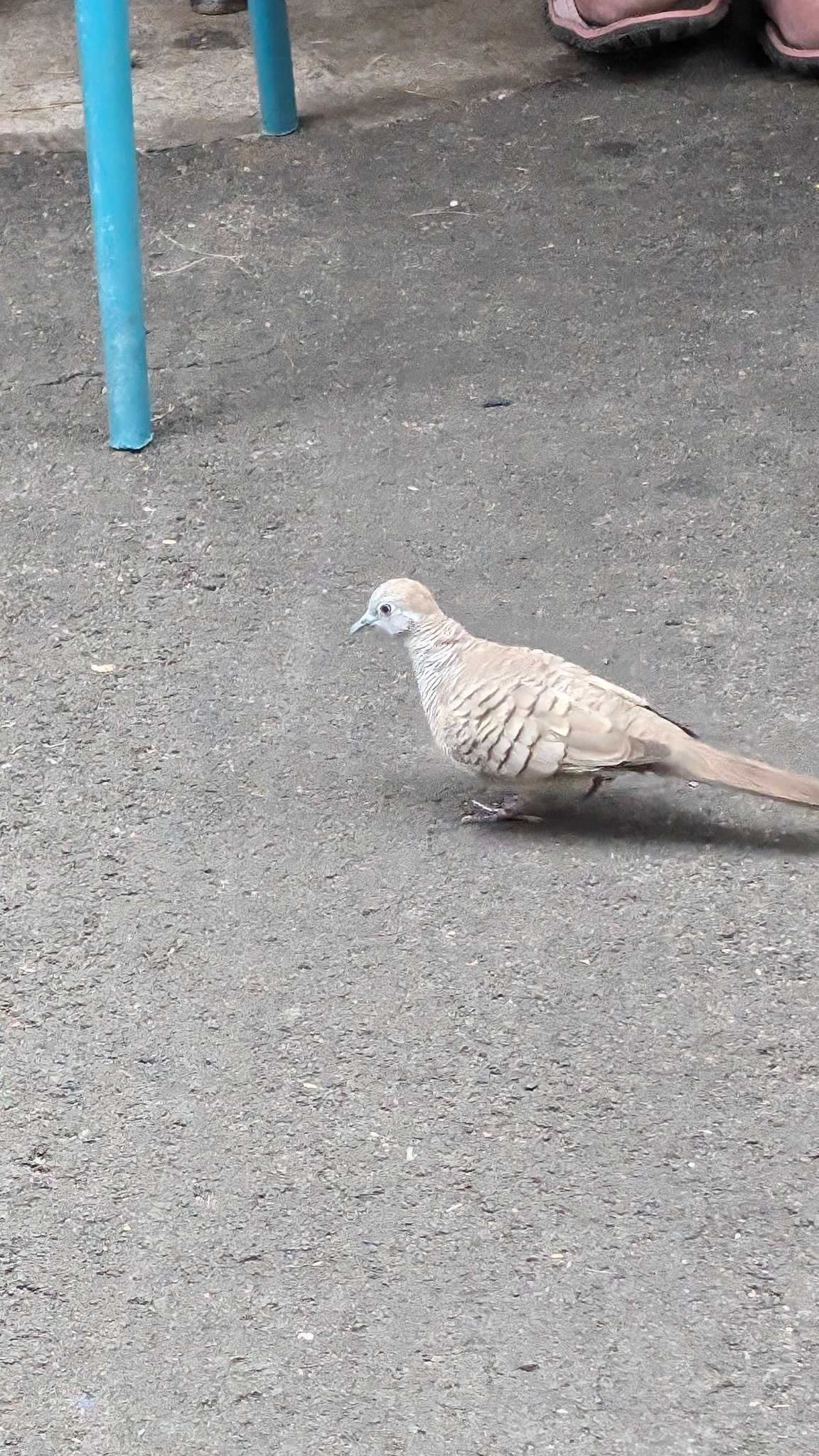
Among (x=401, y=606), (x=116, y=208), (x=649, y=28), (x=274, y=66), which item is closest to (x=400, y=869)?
(x=401, y=606)

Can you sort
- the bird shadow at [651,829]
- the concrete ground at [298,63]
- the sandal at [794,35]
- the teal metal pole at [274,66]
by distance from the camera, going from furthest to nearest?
the concrete ground at [298,63], the sandal at [794,35], the teal metal pole at [274,66], the bird shadow at [651,829]

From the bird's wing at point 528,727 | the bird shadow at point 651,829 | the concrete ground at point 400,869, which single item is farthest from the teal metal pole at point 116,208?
the bird shadow at point 651,829

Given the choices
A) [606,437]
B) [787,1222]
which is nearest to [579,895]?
[787,1222]

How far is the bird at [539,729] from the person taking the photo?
7.45 feet

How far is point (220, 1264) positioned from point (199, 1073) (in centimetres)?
29

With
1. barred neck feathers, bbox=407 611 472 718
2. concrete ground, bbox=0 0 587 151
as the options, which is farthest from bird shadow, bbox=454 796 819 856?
concrete ground, bbox=0 0 587 151

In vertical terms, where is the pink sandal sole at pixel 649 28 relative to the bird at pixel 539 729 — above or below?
above

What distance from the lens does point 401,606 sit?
2486mm

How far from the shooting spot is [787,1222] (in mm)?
A: 1863

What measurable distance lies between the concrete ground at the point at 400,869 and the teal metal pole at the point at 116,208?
0.38 ft

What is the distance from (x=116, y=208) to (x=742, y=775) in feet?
5.78

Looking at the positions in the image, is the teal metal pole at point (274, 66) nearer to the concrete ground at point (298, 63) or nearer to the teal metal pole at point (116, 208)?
the concrete ground at point (298, 63)

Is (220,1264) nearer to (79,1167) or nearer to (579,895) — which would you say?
(79,1167)

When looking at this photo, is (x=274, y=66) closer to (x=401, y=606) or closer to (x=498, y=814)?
(x=401, y=606)
